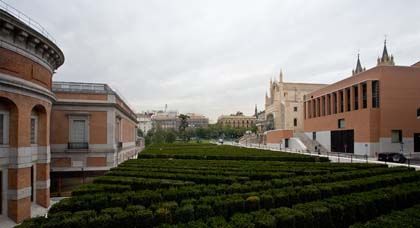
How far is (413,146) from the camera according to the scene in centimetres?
3459

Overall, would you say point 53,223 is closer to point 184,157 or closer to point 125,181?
point 125,181

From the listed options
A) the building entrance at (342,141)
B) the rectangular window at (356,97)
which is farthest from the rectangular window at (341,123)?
the rectangular window at (356,97)

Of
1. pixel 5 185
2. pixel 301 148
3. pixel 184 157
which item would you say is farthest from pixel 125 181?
pixel 301 148

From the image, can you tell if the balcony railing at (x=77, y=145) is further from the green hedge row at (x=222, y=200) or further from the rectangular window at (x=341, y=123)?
the rectangular window at (x=341, y=123)

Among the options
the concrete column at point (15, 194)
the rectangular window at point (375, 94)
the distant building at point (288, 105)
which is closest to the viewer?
the concrete column at point (15, 194)

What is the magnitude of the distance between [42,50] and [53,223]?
36.3 feet

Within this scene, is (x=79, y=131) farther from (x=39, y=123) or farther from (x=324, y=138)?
(x=324, y=138)

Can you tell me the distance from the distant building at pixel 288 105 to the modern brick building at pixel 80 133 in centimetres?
5835

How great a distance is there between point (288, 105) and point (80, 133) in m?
62.0

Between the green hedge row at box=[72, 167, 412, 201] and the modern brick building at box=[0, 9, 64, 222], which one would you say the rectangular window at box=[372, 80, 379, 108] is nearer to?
the green hedge row at box=[72, 167, 412, 201]

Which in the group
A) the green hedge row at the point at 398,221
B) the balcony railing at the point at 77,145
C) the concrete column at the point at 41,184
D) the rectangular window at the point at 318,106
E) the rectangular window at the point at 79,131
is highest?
the rectangular window at the point at 318,106

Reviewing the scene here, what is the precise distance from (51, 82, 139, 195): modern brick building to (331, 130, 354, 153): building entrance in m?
30.1

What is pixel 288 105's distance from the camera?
7744cm

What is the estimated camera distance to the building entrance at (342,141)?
126 ft
